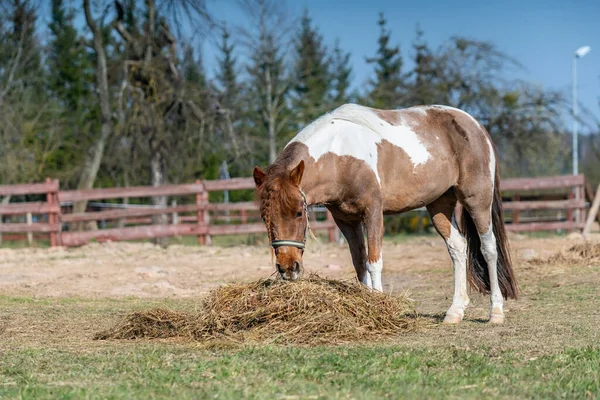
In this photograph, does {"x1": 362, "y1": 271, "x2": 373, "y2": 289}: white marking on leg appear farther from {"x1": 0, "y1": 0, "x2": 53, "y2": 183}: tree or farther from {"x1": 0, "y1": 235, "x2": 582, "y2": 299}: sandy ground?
{"x1": 0, "y1": 0, "x2": 53, "y2": 183}: tree

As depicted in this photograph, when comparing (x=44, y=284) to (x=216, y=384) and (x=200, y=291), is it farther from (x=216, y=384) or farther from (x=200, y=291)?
(x=216, y=384)

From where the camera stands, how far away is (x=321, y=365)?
4391mm

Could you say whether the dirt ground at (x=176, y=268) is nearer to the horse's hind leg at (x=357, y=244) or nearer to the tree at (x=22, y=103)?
the horse's hind leg at (x=357, y=244)

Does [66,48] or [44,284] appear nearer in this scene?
[44,284]

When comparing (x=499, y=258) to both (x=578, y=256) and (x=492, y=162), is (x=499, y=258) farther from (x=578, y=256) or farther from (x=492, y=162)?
(x=578, y=256)

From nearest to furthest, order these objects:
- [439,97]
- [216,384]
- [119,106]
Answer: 1. [216,384]
2. [119,106]
3. [439,97]

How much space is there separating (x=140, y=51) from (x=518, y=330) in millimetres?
16731

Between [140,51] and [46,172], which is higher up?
[140,51]

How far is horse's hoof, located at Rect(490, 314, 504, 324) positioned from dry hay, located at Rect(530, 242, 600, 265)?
14.5ft

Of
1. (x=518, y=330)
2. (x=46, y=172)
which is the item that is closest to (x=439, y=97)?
(x=46, y=172)

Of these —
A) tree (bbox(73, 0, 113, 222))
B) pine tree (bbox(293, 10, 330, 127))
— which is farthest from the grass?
pine tree (bbox(293, 10, 330, 127))

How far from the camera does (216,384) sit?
3930mm

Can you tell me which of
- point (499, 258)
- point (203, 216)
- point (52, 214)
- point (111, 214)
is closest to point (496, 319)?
point (499, 258)

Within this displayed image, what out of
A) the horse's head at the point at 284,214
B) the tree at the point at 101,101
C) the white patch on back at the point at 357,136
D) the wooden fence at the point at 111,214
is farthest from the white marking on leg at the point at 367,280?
the tree at the point at 101,101
